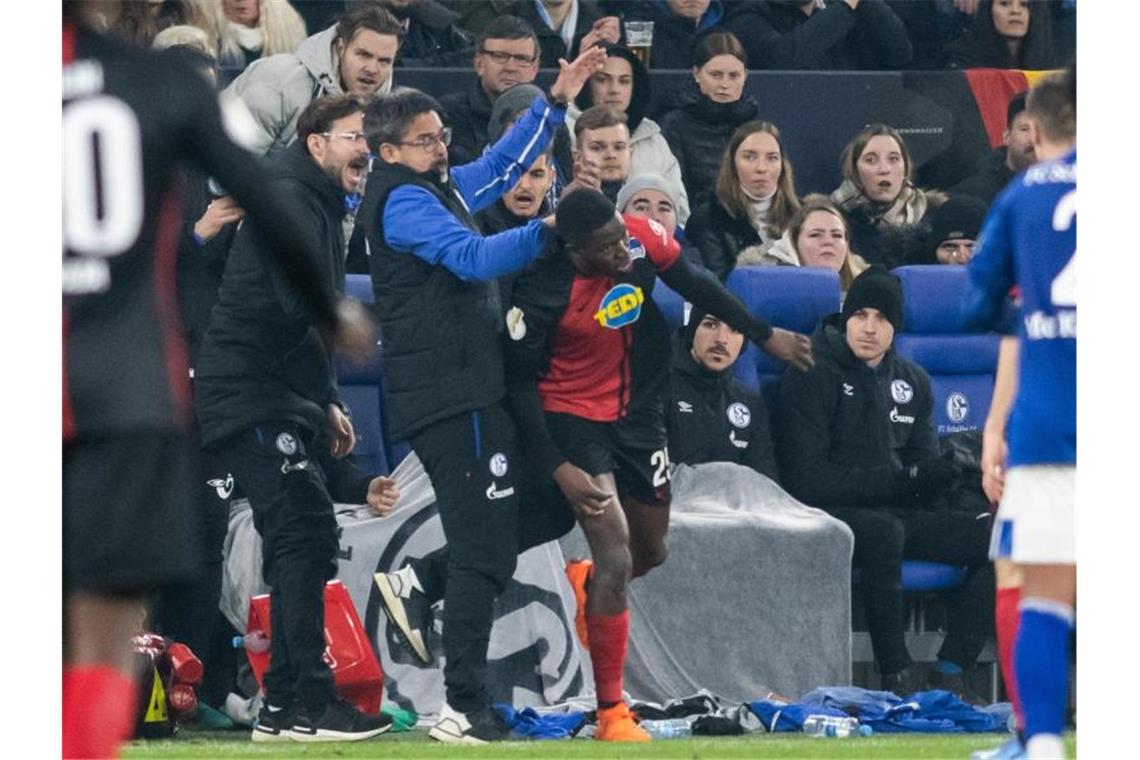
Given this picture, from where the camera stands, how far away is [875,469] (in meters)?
8.52

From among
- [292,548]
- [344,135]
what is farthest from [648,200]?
[292,548]

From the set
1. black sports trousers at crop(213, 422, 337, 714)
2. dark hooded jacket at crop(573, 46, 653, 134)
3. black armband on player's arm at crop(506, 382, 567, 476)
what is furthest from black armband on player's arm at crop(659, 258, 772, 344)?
dark hooded jacket at crop(573, 46, 653, 134)

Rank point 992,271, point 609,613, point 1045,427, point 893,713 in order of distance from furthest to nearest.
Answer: point 893,713, point 609,613, point 992,271, point 1045,427

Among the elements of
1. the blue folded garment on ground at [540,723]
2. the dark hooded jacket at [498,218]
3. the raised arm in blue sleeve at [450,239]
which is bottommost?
the blue folded garment on ground at [540,723]

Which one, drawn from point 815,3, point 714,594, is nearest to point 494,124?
point 714,594

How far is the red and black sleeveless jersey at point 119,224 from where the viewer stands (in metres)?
3.81

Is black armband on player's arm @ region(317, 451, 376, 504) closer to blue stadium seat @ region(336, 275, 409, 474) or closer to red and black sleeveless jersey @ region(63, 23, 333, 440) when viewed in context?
blue stadium seat @ region(336, 275, 409, 474)

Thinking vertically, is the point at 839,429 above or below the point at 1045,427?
below

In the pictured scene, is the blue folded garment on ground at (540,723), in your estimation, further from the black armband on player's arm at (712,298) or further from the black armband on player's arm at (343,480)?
the black armband on player's arm at (712,298)

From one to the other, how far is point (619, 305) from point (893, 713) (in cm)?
163

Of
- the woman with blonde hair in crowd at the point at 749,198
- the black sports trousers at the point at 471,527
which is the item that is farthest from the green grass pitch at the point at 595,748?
the woman with blonde hair in crowd at the point at 749,198

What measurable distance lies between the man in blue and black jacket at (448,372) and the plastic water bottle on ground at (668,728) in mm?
588

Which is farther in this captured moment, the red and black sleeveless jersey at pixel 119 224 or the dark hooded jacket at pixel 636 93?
the dark hooded jacket at pixel 636 93

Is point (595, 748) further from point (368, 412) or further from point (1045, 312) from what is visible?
point (1045, 312)
